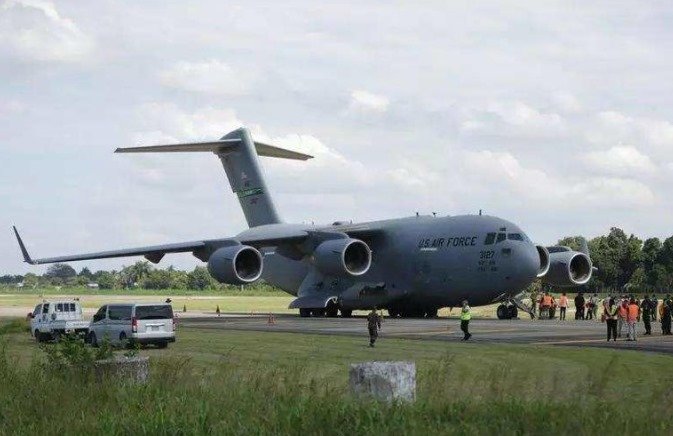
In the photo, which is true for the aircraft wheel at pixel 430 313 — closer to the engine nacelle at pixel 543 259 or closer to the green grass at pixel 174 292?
the engine nacelle at pixel 543 259

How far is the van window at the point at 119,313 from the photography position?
110 feet

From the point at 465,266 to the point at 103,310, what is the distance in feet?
61.8

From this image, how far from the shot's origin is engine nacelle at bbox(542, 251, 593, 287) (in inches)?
2055

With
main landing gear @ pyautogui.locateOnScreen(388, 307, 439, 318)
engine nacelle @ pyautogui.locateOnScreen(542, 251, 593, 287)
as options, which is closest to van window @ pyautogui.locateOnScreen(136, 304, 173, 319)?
main landing gear @ pyautogui.locateOnScreen(388, 307, 439, 318)

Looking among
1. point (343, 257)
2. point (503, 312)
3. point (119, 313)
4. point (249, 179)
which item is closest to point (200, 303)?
point (249, 179)

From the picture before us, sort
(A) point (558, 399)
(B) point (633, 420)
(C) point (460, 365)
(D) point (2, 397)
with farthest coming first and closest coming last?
(C) point (460, 365)
(D) point (2, 397)
(A) point (558, 399)
(B) point (633, 420)

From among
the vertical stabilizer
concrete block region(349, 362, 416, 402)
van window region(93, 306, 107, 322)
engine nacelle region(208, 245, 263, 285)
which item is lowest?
concrete block region(349, 362, 416, 402)

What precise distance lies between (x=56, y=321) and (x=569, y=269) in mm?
25188

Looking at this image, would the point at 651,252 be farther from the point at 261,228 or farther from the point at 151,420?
the point at 151,420

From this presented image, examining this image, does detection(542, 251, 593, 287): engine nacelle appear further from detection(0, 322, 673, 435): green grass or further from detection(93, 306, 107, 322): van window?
detection(0, 322, 673, 435): green grass

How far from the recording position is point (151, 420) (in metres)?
13.3

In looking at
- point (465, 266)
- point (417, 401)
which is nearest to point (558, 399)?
point (417, 401)

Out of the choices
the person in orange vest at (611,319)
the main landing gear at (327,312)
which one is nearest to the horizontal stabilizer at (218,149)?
the main landing gear at (327,312)

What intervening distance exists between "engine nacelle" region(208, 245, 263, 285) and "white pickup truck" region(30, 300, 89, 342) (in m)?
10.5
